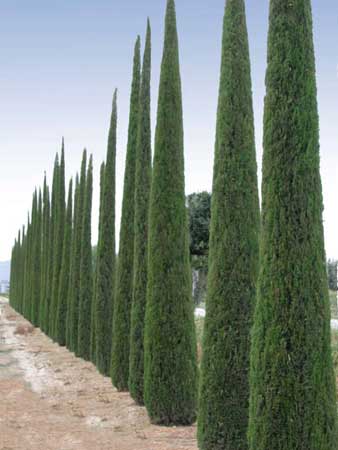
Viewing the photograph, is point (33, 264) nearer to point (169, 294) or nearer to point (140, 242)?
point (140, 242)

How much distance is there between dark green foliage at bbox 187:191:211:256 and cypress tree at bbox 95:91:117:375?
27.1 m

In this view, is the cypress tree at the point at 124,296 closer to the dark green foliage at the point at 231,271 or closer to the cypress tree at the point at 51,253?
A: the dark green foliage at the point at 231,271

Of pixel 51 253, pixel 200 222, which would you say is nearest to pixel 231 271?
pixel 51 253

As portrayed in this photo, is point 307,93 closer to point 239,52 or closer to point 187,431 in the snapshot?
point 239,52

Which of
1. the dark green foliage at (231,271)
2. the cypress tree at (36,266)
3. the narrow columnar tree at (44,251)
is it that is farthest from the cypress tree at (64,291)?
the dark green foliage at (231,271)

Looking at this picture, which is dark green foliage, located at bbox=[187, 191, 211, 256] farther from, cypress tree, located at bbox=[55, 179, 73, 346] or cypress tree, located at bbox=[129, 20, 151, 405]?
cypress tree, located at bbox=[129, 20, 151, 405]

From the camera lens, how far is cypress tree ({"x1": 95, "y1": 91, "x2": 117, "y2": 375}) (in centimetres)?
1877

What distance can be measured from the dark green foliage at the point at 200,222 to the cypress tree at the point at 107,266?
2711 centimetres

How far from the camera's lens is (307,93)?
27.2 ft

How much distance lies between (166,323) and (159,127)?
13.4 ft

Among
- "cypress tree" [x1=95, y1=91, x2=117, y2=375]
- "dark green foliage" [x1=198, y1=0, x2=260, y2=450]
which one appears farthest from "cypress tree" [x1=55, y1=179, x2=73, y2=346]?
"dark green foliage" [x1=198, y1=0, x2=260, y2=450]

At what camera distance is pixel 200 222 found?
1887 inches

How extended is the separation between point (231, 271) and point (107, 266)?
34.8 ft

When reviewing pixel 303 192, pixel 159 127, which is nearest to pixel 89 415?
pixel 159 127
